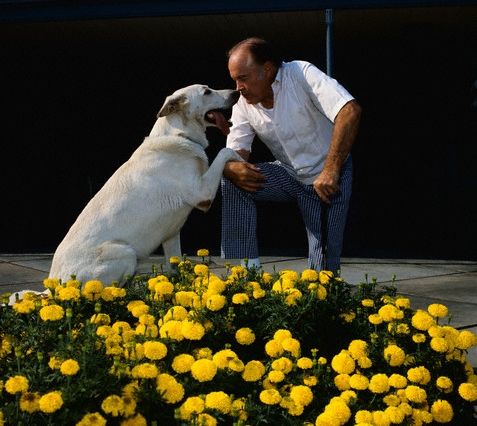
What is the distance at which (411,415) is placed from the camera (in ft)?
7.30

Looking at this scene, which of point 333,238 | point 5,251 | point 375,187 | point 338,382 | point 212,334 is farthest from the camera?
point 375,187

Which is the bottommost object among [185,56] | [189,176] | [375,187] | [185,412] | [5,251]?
[375,187]

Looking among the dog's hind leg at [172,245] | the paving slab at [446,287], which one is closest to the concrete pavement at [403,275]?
the paving slab at [446,287]

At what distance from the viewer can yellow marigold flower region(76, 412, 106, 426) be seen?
5.70ft

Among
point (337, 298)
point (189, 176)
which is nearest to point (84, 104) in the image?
point (189, 176)

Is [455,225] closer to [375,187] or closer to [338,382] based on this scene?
[375,187]

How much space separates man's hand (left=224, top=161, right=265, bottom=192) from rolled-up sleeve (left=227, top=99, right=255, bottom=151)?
0.47 meters

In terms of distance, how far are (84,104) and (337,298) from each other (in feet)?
38.0

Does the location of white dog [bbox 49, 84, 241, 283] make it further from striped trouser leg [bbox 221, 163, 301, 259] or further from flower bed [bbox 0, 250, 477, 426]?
flower bed [bbox 0, 250, 477, 426]

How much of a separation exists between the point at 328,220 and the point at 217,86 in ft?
30.3

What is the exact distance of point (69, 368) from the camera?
187cm

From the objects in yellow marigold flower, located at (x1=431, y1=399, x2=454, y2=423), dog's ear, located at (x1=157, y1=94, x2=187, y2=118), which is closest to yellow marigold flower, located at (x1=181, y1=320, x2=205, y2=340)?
yellow marigold flower, located at (x1=431, y1=399, x2=454, y2=423)

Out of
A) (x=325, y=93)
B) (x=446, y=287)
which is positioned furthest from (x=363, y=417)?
(x=446, y=287)

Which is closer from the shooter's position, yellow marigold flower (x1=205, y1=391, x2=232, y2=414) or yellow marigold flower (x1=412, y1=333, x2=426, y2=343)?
yellow marigold flower (x1=205, y1=391, x2=232, y2=414)
